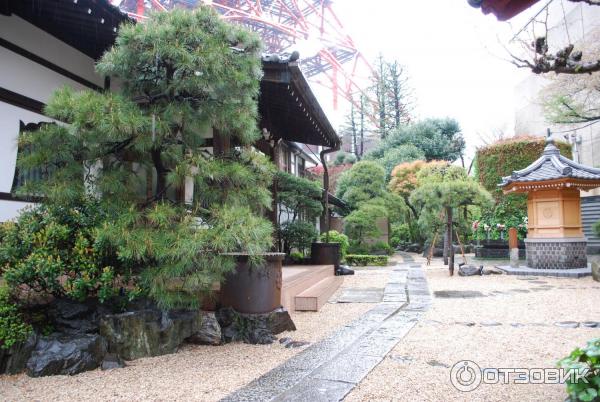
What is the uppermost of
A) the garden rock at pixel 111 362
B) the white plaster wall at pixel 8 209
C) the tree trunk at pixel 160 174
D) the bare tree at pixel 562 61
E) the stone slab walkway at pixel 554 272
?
the bare tree at pixel 562 61

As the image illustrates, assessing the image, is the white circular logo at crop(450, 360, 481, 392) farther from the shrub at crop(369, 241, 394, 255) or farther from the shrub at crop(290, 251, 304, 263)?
the shrub at crop(369, 241, 394, 255)

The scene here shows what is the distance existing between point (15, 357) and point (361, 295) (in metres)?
5.55

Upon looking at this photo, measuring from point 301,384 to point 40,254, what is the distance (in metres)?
2.29

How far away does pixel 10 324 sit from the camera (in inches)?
124

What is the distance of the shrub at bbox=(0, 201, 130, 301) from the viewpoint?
3191 mm

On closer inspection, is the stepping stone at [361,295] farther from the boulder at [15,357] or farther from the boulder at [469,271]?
the boulder at [15,357]

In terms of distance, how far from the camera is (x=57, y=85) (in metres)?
5.05

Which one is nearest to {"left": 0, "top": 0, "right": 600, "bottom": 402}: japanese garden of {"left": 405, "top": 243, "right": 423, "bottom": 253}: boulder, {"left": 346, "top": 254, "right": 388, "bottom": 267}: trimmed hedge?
{"left": 346, "top": 254, "right": 388, "bottom": 267}: trimmed hedge

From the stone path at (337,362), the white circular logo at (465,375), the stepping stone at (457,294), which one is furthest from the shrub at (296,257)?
the white circular logo at (465,375)

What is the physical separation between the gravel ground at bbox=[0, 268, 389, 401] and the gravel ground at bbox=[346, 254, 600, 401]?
3.17 feet

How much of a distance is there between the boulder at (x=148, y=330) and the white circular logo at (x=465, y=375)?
2295 mm

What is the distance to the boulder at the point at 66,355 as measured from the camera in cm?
310

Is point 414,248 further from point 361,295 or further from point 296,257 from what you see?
point 361,295

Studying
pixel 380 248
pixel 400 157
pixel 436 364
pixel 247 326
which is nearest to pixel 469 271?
pixel 380 248
